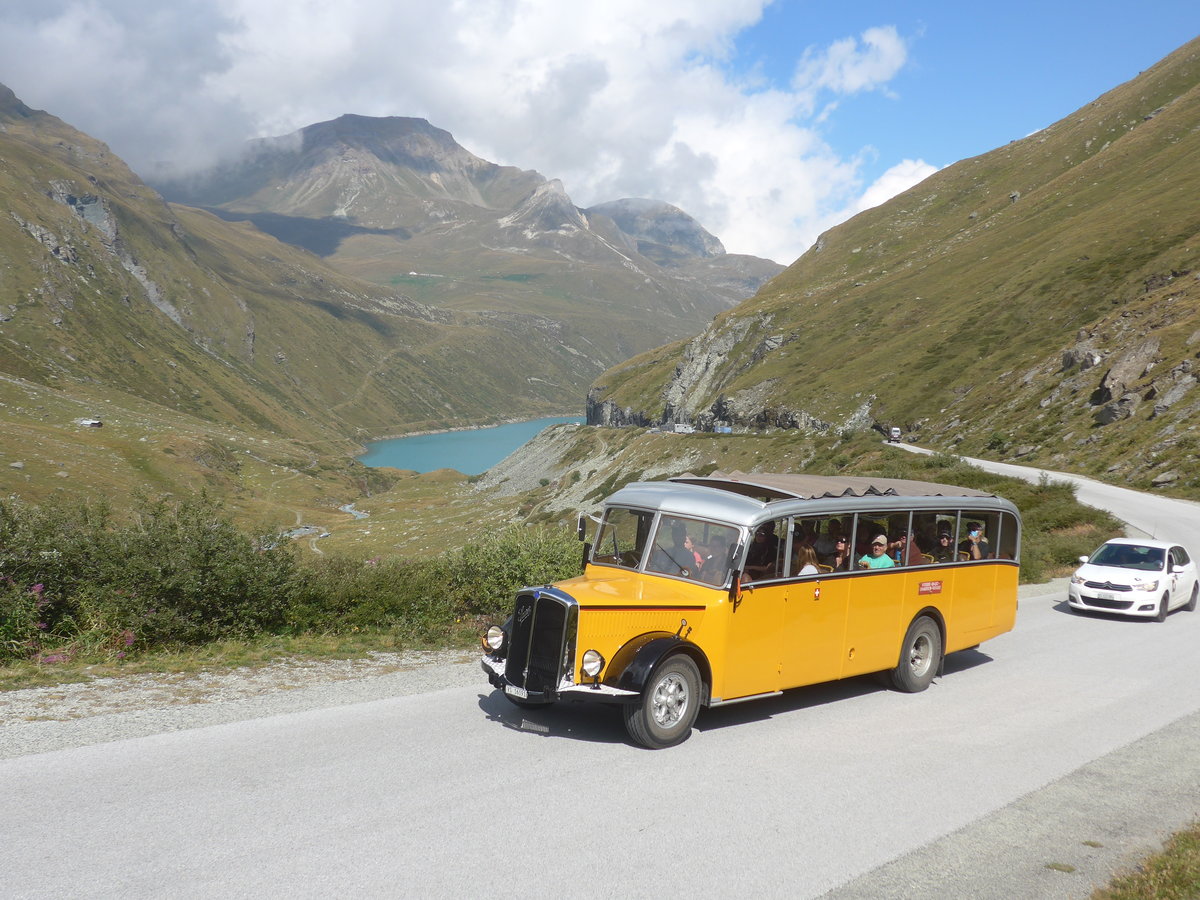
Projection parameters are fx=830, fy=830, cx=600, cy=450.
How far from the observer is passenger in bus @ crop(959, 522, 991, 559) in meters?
12.8

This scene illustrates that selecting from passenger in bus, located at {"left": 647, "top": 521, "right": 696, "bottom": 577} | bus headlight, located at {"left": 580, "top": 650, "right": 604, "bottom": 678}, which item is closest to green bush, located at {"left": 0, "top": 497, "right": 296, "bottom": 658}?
bus headlight, located at {"left": 580, "top": 650, "right": 604, "bottom": 678}

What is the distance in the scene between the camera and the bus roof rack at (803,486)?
10531 mm

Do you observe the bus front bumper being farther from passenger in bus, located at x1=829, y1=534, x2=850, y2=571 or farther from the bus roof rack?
passenger in bus, located at x1=829, y1=534, x2=850, y2=571

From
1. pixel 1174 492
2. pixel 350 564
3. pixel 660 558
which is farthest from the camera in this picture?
pixel 1174 492

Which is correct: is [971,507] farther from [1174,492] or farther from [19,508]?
[1174,492]

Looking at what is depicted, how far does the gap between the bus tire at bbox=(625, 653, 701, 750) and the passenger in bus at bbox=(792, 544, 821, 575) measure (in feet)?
6.16

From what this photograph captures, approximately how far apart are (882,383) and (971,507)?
7893cm

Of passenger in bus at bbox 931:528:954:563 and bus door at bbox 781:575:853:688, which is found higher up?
passenger in bus at bbox 931:528:954:563

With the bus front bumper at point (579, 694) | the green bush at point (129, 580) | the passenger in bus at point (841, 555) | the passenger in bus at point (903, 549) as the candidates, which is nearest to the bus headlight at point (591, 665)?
the bus front bumper at point (579, 694)

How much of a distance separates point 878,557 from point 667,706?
3.99 metres

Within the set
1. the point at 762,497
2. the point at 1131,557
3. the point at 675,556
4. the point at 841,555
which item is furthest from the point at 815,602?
the point at 1131,557

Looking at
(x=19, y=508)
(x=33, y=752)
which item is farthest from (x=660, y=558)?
(x=19, y=508)

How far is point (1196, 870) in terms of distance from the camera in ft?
19.8

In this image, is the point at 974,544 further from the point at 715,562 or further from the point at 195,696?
the point at 195,696
